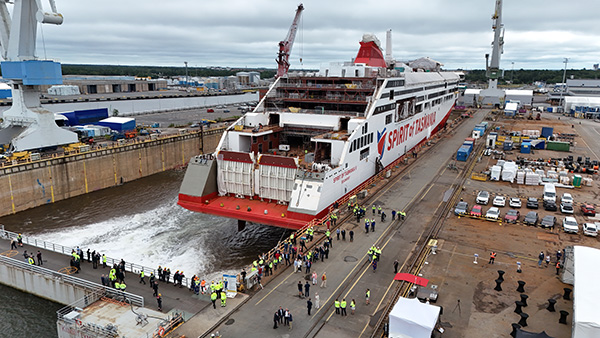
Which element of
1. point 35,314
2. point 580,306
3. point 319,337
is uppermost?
point 580,306

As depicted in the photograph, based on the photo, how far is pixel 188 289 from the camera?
20.3 metres

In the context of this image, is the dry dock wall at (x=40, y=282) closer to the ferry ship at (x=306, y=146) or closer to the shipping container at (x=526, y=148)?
the ferry ship at (x=306, y=146)

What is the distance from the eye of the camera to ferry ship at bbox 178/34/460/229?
96.8 feet

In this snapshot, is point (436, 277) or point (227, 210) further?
point (227, 210)

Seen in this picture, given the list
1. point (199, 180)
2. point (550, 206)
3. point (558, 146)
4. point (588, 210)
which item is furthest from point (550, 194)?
point (199, 180)

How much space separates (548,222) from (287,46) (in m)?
76.2

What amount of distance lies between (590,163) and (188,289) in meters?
49.6

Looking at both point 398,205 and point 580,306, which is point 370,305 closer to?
point 580,306

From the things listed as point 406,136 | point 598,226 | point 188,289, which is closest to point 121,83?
point 406,136

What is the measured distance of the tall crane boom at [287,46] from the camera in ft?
303

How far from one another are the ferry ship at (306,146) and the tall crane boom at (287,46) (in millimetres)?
47264

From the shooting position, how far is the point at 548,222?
29.0m

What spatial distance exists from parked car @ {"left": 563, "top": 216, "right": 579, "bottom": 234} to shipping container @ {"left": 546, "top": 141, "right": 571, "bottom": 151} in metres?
34.5

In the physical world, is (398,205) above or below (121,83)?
below
